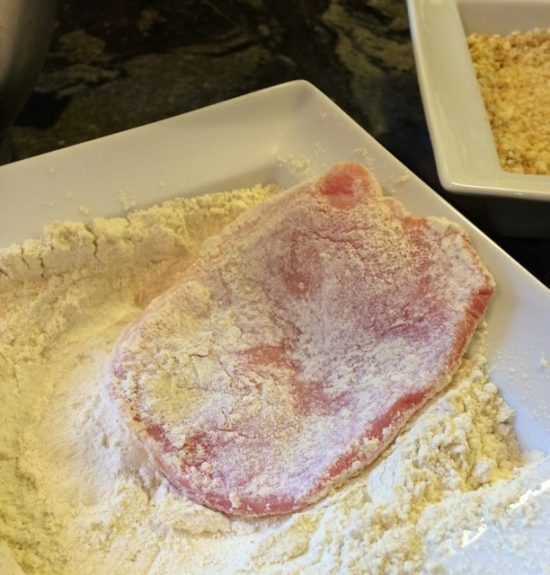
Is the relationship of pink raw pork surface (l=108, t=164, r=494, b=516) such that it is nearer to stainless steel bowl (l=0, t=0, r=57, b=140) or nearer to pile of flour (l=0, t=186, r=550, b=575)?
pile of flour (l=0, t=186, r=550, b=575)

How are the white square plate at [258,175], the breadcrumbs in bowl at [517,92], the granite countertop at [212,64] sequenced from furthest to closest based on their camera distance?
the granite countertop at [212,64]
the breadcrumbs in bowl at [517,92]
the white square plate at [258,175]

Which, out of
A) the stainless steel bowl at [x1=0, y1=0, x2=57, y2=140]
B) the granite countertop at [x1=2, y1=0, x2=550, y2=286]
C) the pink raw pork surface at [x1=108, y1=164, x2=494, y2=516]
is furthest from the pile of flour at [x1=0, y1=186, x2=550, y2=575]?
the granite countertop at [x1=2, y1=0, x2=550, y2=286]

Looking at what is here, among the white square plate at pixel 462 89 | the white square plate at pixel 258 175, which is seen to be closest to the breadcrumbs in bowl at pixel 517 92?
the white square plate at pixel 462 89

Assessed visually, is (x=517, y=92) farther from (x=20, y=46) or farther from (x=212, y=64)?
(x=20, y=46)

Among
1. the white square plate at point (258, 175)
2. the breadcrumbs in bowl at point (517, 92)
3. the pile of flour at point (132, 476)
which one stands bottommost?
the pile of flour at point (132, 476)

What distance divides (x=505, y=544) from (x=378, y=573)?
0.10 metres

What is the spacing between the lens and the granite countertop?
1011mm

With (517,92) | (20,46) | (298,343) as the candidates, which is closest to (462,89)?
(517,92)

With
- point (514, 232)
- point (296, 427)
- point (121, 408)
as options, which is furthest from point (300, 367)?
point (514, 232)

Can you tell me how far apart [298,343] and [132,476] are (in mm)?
211

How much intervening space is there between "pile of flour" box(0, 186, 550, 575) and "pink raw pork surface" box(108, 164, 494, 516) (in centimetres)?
2

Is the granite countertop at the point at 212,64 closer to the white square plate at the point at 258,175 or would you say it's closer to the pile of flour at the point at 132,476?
the white square plate at the point at 258,175

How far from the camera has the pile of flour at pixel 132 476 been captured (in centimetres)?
60

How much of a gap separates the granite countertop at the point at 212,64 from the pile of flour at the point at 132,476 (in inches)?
10.6
